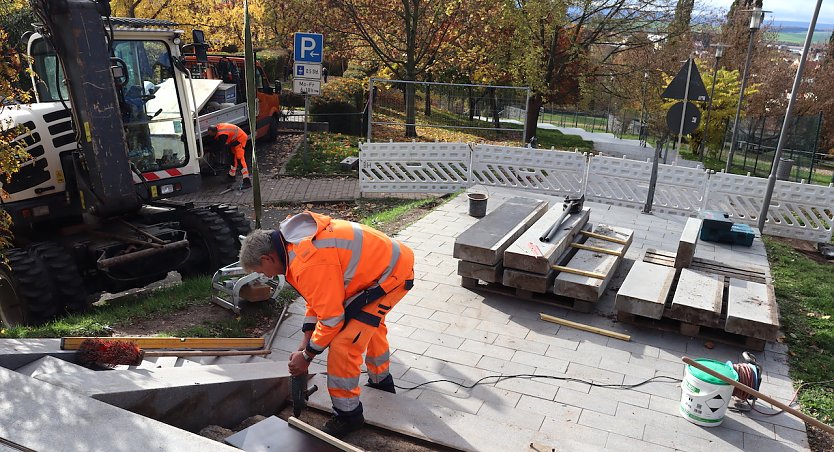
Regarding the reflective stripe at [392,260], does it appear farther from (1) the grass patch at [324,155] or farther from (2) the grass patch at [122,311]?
(1) the grass patch at [324,155]

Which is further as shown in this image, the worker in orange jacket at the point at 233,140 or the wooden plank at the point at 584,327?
the worker in orange jacket at the point at 233,140

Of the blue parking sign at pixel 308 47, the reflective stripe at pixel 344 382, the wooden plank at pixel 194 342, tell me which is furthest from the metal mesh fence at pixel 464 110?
the reflective stripe at pixel 344 382

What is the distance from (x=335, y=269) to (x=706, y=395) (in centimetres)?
315

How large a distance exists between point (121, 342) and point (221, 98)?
41.5ft

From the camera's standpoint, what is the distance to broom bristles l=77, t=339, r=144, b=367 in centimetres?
439

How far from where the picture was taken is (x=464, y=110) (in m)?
17.0

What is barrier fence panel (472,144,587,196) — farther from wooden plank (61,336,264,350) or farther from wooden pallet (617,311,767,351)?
wooden plank (61,336,264,350)

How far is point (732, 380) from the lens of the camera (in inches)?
176

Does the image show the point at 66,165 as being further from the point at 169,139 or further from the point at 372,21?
the point at 372,21

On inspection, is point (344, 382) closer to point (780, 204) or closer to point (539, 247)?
point (539, 247)

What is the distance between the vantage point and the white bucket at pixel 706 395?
15.5ft

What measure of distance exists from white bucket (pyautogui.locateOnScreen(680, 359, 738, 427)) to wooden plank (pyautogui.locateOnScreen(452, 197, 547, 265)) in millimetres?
2699

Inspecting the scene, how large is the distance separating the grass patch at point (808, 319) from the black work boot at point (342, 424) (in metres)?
3.95

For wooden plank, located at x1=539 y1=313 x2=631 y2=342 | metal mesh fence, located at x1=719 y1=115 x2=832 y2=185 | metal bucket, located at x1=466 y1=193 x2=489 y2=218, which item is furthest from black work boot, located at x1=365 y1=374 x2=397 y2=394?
metal mesh fence, located at x1=719 y1=115 x2=832 y2=185
